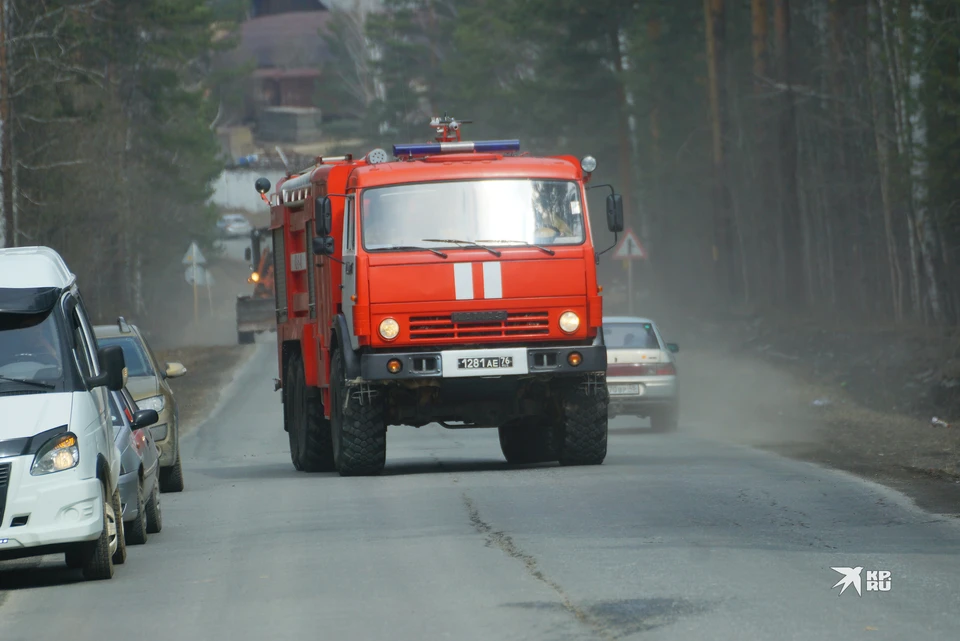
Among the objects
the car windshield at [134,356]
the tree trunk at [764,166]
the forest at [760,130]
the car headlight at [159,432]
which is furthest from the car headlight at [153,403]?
the tree trunk at [764,166]

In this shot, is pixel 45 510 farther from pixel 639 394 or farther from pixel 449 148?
pixel 639 394

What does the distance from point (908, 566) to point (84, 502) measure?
468 cm

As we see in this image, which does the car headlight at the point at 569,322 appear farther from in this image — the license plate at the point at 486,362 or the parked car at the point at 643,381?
the parked car at the point at 643,381

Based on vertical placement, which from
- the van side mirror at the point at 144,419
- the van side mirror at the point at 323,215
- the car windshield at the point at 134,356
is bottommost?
the van side mirror at the point at 144,419

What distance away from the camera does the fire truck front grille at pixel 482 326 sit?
15.8 meters

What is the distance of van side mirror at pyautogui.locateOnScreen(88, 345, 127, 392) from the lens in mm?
10344

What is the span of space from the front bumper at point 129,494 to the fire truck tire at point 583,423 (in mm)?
5797

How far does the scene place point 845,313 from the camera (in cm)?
5175

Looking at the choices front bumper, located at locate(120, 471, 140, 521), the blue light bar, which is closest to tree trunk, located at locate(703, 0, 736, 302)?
the blue light bar

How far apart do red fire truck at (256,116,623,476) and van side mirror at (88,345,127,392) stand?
5.34m

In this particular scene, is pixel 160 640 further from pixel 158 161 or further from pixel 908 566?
pixel 158 161

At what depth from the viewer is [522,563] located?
1019cm

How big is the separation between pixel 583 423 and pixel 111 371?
23.2ft

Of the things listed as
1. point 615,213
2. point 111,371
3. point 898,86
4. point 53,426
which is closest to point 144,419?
point 111,371
